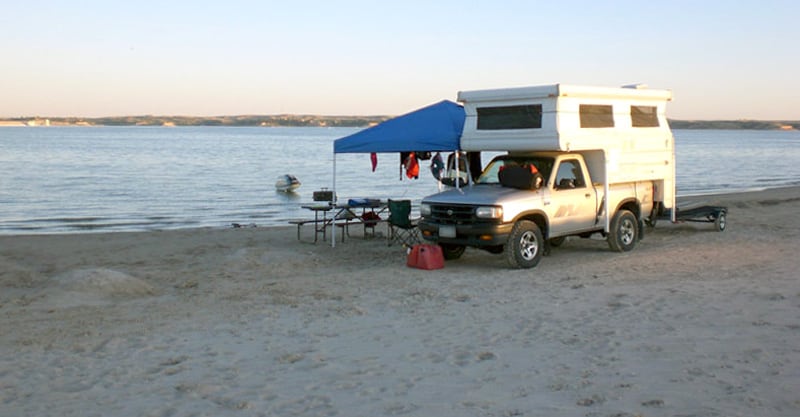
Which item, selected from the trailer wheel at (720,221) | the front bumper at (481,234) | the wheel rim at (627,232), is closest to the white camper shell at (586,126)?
the wheel rim at (627,232)

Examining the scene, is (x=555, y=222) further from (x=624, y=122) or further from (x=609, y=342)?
(x=609, y=342)

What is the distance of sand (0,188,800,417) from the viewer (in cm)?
594

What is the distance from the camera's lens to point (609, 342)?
7.50m

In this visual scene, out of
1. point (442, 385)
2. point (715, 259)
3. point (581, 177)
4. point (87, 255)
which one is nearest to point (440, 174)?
point (581, 177)

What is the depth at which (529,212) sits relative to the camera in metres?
12.1

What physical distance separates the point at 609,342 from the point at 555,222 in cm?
520

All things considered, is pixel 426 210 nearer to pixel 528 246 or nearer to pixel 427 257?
pixel 427 257

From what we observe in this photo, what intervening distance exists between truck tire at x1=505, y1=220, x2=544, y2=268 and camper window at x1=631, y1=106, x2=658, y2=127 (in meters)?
3.11

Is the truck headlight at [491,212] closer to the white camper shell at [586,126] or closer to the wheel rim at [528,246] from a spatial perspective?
the wheel rim at [528,246]

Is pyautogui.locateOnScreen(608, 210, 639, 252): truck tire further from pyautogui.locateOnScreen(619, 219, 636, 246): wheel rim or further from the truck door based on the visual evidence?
the truck door

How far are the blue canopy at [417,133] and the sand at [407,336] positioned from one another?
1.88m

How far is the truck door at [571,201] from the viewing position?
1259 centimetres

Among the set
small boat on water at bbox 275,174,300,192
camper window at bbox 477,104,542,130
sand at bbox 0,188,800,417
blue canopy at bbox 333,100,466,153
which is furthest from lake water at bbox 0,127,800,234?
sand at bbox 0,188,800,417

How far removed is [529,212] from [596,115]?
212cm
